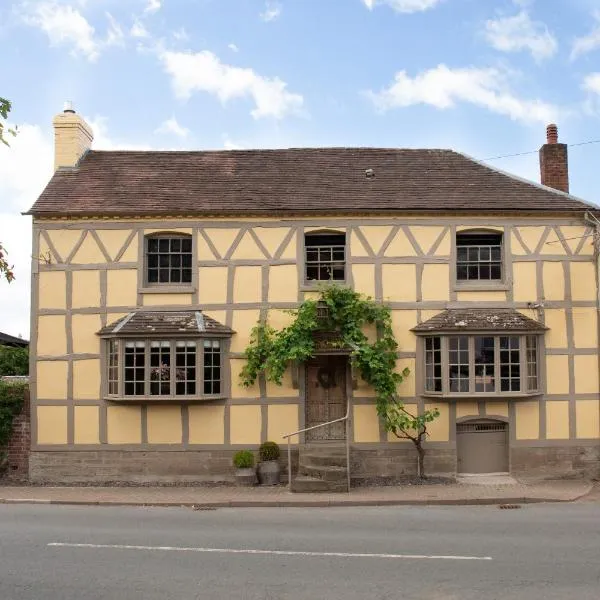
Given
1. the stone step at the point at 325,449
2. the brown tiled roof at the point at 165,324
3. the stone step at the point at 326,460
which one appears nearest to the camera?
the stone step at the point at 326,460

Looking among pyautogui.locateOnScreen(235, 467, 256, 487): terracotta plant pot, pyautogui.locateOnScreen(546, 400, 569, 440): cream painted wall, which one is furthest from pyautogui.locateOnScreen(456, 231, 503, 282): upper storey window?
pyautogui.locateOnScreen(235, 467, 256, 487): terracotta plant pot

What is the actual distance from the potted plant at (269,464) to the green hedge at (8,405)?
18.8 ft

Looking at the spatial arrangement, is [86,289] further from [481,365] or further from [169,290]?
[481,365]

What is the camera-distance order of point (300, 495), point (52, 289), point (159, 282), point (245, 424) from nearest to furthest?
point (300, 495) → point (245, 424) → point (52, 289) → point (159, 282)

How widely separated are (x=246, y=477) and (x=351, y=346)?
3690 mm

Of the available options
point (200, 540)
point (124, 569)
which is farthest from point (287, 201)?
point (124, 569)

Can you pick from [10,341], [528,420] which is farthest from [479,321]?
[10,341]

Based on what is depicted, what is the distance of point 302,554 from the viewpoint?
950 cm

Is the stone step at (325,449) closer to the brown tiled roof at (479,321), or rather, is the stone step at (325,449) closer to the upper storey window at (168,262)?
the brown tiled roof at (479,321)

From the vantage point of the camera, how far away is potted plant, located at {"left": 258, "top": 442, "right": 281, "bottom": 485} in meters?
16.2

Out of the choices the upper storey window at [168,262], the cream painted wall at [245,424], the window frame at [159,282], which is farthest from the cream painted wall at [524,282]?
the upper storey window at [168,262]

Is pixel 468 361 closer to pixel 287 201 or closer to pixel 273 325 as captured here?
pixel 273 325

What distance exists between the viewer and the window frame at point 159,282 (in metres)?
16.9

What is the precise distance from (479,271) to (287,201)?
4744 millimetres
